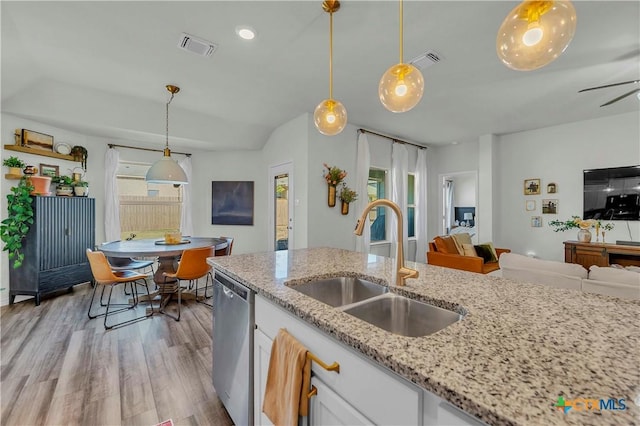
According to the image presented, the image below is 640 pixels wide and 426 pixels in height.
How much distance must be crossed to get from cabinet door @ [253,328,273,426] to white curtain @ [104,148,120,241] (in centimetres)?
456

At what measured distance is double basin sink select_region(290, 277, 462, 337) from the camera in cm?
114

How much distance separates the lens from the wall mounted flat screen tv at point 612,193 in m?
4.10

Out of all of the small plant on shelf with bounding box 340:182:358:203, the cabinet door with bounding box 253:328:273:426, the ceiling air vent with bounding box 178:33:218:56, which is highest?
the ceiling air vent with bounding box 178:33:218:56

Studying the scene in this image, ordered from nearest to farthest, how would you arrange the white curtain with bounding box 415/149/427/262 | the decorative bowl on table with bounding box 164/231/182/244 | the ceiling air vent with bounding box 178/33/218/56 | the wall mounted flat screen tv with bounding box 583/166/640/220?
the ceiling air vent with bounding box 178/33/218/56, the decorative bowl on table with bounding box 164/231/182/244, the wall mounted flat screen tv with bounding box 583/166/640/220, the white curtain with bounding box 415/149/427/262

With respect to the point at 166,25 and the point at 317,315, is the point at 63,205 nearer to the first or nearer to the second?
the point at 166,25

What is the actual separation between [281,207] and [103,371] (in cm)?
331

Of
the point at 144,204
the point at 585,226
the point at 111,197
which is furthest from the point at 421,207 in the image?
the point at 111,197

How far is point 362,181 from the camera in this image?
15.8 ft

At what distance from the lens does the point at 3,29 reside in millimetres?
2420

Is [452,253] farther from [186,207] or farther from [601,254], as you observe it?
[186,207]

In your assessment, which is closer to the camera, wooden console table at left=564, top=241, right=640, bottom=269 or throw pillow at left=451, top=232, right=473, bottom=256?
wooden console table at left=564, top=241, right=640, bottom=269

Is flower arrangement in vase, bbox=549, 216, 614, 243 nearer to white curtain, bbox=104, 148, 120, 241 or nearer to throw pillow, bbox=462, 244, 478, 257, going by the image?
throw pillow, bbox=462, 244, 478, 257

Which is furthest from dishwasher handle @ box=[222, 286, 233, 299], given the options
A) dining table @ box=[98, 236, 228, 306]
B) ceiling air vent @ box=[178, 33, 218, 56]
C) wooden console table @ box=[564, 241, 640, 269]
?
wooden console table @ box=[564, 241, 640, 269]

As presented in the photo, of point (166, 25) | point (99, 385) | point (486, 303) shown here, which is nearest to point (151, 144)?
point (166, 25)
